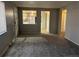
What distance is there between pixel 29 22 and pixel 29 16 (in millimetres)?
481

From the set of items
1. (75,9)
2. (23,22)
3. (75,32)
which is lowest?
(75,32)

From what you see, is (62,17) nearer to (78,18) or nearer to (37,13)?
(37,13)

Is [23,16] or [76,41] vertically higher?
[23,16]

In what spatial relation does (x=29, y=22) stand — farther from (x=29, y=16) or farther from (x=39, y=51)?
(x=39, y=51)

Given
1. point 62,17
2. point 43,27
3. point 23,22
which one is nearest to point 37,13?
point 23,22

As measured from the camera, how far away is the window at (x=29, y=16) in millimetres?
8289

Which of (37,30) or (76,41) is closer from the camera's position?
(76,41)

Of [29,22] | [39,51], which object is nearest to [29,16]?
[29,22]

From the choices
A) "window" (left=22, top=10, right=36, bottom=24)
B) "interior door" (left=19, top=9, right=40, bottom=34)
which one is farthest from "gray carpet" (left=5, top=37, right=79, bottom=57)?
"window" (left=22, top=10, right=36, bottom=24)

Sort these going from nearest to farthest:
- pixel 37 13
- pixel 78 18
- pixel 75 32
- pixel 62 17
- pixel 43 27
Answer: pixel 78 18 < pixel 75 32 < pixel 62 17 < pixel 37 13 < pixel 43 27

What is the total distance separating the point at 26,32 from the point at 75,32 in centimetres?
435

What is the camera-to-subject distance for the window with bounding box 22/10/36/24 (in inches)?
326

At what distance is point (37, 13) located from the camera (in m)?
8.30

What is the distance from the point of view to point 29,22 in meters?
8.48
